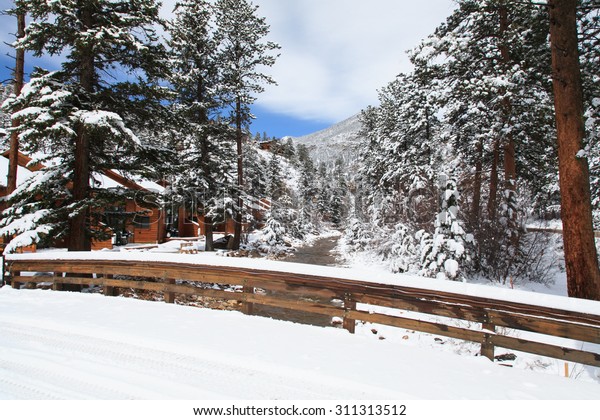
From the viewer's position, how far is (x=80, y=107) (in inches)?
358

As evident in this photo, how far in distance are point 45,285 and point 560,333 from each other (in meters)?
13.7

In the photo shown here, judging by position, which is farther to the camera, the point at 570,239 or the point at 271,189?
the point at 271,189

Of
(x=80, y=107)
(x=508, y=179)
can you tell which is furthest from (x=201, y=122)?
(x=508, y=179)

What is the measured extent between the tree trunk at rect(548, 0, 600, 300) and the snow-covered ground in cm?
258

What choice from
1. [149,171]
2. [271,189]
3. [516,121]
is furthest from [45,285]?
[271,189]

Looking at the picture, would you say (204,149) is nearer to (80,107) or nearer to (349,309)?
(80,107)

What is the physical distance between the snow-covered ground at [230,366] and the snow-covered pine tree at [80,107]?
4700mm

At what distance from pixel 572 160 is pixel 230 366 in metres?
7.04

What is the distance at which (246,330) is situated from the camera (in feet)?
16.8

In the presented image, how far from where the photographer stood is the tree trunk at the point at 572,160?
18.2 feet

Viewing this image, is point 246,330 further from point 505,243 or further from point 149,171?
point 505,243

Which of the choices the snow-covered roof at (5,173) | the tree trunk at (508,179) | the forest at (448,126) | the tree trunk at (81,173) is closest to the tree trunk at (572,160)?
the forest at (448,126)

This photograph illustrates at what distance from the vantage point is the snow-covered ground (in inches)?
133

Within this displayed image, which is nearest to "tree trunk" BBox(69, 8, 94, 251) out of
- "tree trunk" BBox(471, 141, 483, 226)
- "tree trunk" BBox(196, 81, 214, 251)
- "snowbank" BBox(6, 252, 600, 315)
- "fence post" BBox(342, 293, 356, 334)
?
"snowbank" BBox(6, 252, 600, 315)
